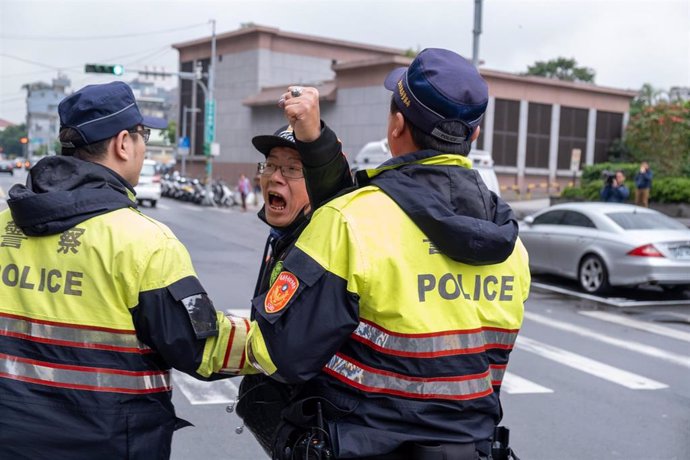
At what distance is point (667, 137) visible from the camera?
104 ft

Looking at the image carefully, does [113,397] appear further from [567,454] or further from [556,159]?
[556,159]

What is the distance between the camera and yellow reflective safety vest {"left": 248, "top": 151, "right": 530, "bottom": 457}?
2.19 metres

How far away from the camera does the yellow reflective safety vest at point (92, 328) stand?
2418 millimetres

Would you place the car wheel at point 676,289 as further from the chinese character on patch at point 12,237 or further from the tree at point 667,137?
the tree at point 667,137

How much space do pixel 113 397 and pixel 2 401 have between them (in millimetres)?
335

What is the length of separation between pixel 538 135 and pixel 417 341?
41.2 meters

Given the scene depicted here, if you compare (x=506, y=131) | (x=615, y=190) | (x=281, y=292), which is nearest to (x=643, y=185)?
(x=615, y=190)

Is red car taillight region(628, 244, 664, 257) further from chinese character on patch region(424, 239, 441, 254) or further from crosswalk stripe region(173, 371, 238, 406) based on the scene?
chinese character on patch region(424, 239, 441, 254)

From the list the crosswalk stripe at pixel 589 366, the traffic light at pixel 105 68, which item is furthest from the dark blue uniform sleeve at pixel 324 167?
the traffic light at pixel 105 68

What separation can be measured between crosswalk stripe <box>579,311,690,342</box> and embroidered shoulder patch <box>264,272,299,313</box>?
27.9 ft

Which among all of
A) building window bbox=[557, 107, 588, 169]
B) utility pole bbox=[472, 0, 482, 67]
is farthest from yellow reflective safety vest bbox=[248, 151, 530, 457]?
building window bbox=[557, 107, 588, 169]

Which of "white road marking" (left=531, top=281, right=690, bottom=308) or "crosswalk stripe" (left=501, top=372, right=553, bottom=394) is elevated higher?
"crosswalk stripe" (left=501, top=372, right=553, bottom=394)

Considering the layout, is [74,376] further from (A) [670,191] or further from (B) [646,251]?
(A) [670,191]

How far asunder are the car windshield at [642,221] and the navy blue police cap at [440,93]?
11106 mm
